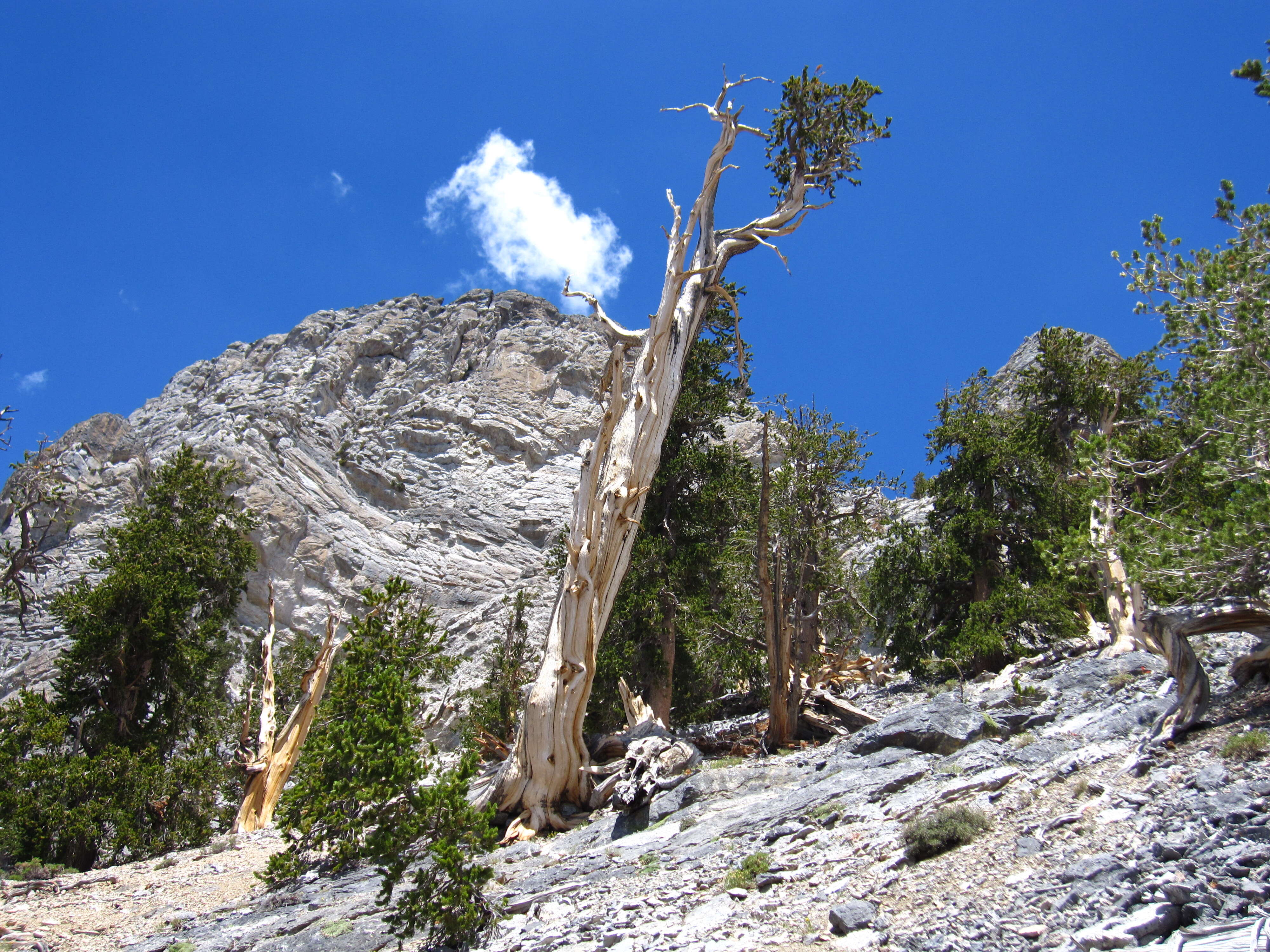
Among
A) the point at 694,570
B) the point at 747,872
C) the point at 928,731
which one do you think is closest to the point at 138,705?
the point at 694,570

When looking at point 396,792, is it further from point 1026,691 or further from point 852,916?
point 1026,691

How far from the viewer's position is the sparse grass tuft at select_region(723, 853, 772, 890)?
556cm

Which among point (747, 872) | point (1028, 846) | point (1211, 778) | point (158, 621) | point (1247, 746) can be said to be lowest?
point (747, 872)

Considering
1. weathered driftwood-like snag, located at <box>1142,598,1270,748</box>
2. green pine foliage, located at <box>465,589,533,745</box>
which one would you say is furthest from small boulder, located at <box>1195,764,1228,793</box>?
green pine foliage, located at <box>465,589,533,745</box>

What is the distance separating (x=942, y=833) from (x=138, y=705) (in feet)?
51.5

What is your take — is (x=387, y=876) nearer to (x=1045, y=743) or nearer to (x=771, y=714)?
(x=1045, y=743)

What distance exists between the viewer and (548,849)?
8.37 metres

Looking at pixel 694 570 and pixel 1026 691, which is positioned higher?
pixel 694 570

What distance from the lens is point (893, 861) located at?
5.23 metres

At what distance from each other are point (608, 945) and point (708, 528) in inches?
457

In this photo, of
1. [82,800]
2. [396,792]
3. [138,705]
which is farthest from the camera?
[138,705]

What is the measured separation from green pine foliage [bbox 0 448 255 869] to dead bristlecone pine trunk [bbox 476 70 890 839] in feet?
22.7

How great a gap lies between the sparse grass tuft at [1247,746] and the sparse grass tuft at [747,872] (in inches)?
121

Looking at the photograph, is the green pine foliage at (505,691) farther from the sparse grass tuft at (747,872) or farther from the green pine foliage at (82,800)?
the sparse grass tuft at (747,872)
